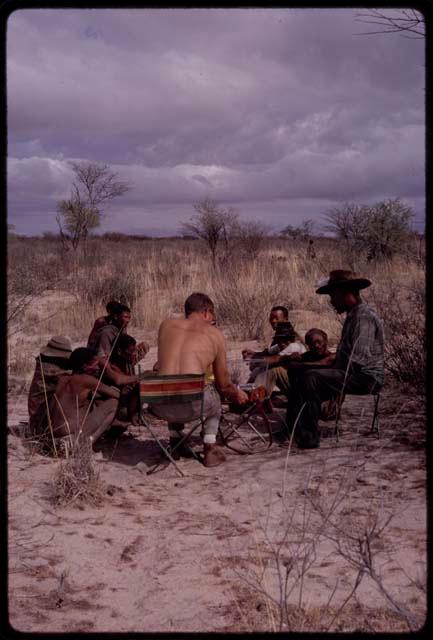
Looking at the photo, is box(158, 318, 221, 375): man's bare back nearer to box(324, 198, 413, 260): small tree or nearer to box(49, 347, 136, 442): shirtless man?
box(49, 347, 136, 442): shirtless man

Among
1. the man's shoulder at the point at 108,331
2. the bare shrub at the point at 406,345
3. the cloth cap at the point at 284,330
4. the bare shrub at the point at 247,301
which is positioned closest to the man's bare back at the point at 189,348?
the man's shoulder at the point at 108,331

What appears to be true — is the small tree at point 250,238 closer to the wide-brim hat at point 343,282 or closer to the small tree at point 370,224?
the small tree at point 370,224

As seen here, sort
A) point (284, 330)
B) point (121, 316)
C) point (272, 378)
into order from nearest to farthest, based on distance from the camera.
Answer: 1. point (272, 378)
2. point (284, 330)
3. point (121, 316)

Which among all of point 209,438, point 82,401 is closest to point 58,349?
point 82,401

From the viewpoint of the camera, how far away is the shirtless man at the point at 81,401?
5281 millimetres

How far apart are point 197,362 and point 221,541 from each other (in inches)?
64.5

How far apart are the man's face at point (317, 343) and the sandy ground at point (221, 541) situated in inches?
31.3

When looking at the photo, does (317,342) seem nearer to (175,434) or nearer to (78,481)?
(175,434)

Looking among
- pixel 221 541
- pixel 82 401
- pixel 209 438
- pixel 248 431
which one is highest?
pixel 82 401

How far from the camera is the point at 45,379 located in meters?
5.60

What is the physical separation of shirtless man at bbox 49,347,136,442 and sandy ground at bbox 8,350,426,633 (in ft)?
0.95

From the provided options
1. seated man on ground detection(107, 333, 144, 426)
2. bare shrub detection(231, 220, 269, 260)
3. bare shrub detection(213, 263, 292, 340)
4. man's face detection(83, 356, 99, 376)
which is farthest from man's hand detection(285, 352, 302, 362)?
bare shrub detection(231, 220, 269, 260)
